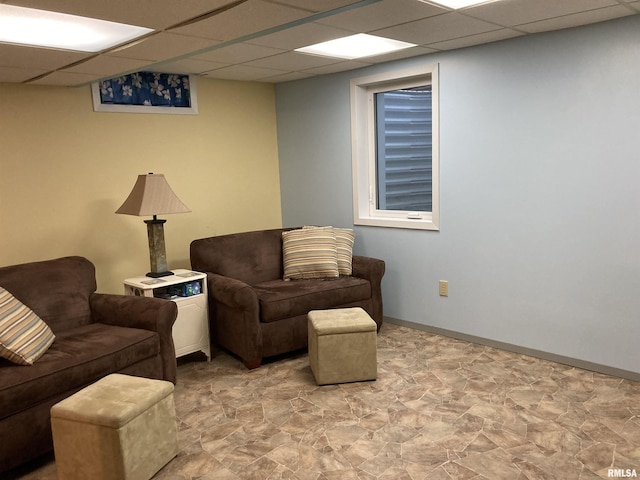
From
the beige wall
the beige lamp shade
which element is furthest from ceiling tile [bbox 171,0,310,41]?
the beige wall

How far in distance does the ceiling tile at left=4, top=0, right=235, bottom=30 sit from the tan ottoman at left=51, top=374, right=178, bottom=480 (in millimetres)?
1664

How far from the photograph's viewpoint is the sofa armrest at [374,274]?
4242 millimetres

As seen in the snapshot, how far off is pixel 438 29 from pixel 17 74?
263 cm

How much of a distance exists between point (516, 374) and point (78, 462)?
2.60 meters

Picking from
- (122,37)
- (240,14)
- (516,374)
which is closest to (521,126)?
(516,374)

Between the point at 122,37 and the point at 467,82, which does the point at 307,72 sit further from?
the point at 122,37

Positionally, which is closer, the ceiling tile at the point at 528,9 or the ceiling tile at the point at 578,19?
the ceiling tile at the point at 528,9

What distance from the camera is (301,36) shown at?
10.4 ft

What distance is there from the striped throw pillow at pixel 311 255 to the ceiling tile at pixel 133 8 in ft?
7.59

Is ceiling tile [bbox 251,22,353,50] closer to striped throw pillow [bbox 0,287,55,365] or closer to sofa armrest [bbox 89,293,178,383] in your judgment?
sofa armrest [bbox 89,293,178,383]

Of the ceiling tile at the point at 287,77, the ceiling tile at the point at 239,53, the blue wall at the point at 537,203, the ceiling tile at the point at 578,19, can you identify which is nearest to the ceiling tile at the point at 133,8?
the ceiling tile at the point at 239,53

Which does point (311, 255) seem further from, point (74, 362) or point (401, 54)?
point (74, 362)

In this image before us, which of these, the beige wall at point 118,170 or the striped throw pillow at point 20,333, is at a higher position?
the beige wall at point 118,170

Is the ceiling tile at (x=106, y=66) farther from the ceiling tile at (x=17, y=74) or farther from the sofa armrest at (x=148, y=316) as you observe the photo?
the sofa armrest at (x=148, y=316)
